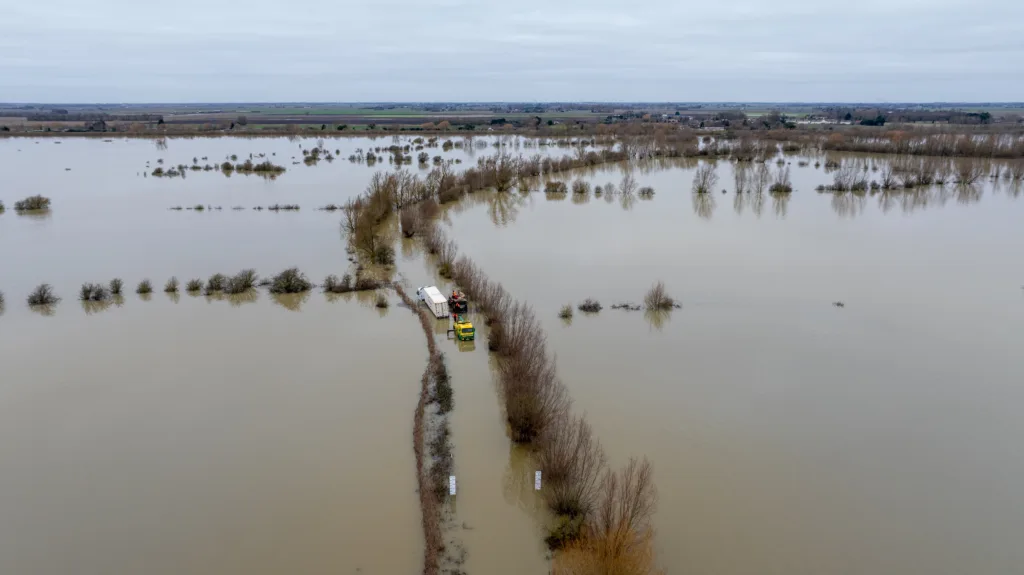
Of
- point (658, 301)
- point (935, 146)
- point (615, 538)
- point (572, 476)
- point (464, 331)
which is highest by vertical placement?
point (935, 146)

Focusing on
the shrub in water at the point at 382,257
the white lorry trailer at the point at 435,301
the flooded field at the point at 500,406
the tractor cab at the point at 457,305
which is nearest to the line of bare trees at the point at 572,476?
the flooded field at the point at 500,406

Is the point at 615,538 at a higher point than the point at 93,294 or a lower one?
lower

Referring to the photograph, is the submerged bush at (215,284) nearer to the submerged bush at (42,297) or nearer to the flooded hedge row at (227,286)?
the flooded hedge row at (227,286)

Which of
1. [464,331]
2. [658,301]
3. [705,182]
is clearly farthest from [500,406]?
[705,182]

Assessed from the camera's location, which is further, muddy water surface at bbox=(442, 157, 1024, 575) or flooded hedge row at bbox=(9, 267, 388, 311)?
flooded hedge row at bbox=(9, 267, 388, 311)

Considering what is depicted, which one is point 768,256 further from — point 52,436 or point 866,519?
point 52,436

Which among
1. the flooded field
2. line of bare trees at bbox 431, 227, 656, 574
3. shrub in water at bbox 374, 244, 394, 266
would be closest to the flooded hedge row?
the flooded field

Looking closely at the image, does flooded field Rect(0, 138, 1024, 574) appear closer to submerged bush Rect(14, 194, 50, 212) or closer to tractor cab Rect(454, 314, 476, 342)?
tractor cab Rect(454, 314, 476, 342)

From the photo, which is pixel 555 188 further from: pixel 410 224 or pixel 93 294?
pixel 93 294
